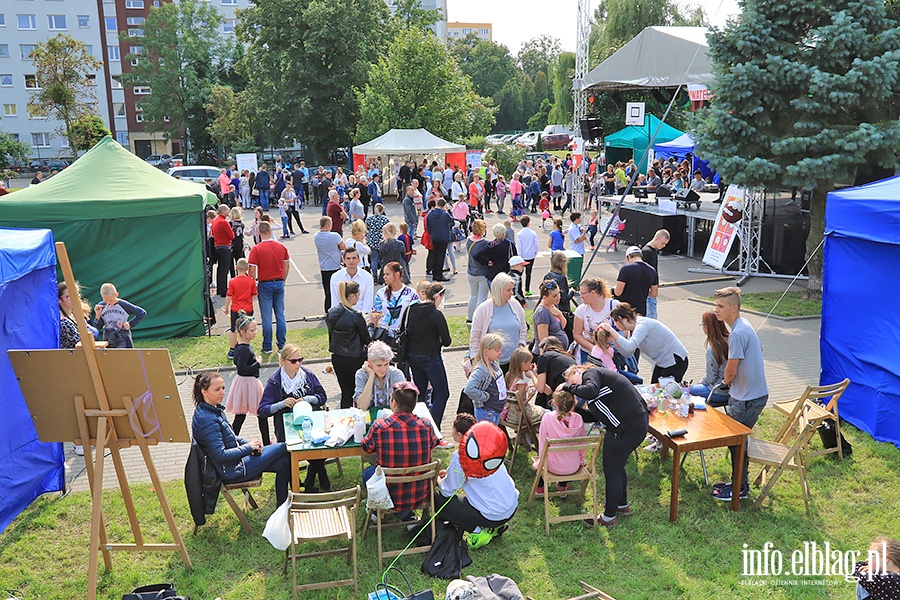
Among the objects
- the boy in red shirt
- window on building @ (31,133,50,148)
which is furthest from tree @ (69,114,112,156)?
the boy in red shirt

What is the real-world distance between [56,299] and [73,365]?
7.75 ft

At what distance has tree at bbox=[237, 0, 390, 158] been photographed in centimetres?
3662

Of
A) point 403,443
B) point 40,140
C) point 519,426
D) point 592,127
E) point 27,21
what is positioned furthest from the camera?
point 40,140

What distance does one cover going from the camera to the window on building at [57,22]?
5706 cm

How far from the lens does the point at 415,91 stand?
32.8 meters

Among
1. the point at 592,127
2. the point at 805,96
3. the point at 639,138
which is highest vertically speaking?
the point at 805,96

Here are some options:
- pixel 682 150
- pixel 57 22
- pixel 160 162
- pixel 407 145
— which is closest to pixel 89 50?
pixel 57 22

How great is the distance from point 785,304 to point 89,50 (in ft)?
199

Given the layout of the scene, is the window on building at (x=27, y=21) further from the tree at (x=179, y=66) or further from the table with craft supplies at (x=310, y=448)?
the table with craft supplies at (x=310, y=448)

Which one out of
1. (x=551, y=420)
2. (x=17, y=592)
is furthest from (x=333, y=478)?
(x=17, y=592)

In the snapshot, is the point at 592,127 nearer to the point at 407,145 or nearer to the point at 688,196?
the point at 688,196

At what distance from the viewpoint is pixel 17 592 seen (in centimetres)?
532

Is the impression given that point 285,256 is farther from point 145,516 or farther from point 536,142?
point 536,142

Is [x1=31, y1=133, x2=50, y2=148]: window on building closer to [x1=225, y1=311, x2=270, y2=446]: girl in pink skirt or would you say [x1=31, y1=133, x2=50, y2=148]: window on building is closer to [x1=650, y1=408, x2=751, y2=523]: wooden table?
[x1=225, y1=311, x2=270, y2=446]: girl in pink skirt
